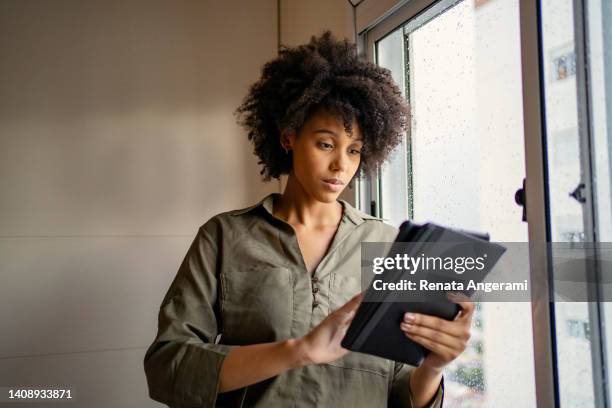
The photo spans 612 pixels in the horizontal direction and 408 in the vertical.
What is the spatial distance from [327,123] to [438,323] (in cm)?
47

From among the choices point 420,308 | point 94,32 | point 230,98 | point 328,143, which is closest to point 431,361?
point 420,308

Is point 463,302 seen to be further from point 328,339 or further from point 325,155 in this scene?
point 325,155

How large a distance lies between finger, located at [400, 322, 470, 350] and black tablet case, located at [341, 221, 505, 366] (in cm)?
1

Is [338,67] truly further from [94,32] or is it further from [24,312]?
[24,312]

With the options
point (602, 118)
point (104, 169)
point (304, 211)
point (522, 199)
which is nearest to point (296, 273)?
point (304, 211)

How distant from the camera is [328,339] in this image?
775 mm

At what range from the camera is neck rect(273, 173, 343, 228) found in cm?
115

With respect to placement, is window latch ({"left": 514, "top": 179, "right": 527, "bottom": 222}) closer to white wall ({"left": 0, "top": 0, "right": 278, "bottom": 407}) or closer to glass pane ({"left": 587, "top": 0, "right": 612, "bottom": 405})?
glass pane ({"left": 587, "top": 0, "right": 612, "bottom": 405})

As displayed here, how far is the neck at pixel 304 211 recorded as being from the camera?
1147 mm

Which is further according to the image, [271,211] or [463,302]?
[271,211]

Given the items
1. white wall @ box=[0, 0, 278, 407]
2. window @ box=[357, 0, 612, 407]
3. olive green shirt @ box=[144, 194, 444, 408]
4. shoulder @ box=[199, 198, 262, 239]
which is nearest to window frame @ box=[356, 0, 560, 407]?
window @ box=[357, 0, 612, 407]

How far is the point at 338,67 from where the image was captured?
44.9 inches

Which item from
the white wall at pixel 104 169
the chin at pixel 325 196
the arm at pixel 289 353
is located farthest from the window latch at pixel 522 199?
the white wall at pixel 104 169

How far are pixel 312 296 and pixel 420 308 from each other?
0.32 m
